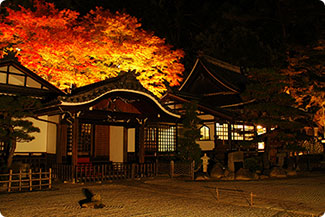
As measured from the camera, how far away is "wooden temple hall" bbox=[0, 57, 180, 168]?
14.7 metres

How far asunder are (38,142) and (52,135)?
0.81 m

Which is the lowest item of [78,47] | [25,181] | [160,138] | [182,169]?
[25,181]

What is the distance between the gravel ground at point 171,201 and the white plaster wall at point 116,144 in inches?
187

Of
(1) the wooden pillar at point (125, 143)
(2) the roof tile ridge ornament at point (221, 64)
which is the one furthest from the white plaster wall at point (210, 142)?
(2) the roof tile ridge ornament at point (221, 64)

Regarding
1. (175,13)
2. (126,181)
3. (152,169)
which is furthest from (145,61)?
(175,13)

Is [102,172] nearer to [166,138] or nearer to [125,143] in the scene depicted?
[125,143]

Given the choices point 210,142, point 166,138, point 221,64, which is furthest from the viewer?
point 221,64

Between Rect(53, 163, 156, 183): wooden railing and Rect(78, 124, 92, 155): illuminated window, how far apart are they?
1787 millimetres

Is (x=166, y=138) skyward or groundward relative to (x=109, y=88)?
groundward

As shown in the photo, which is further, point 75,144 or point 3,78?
point 3,78

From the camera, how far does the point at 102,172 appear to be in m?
15.3

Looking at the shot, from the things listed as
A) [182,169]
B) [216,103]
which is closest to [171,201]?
[182,169]

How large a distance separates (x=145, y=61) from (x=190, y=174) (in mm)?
9579

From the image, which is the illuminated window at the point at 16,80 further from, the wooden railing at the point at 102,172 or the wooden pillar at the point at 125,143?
the wooden pillar at the point at 125,143
